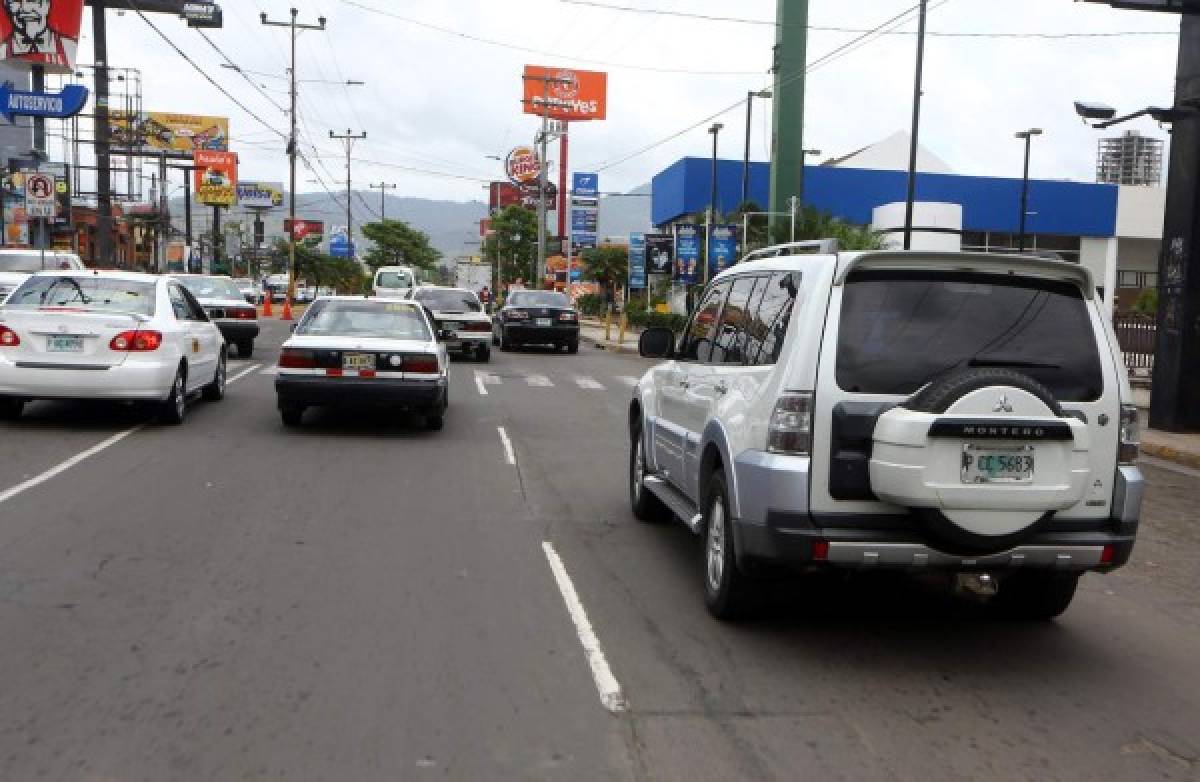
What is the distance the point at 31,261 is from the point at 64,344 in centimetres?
1063

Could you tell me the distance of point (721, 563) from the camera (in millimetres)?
5676

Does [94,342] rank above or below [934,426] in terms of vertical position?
below

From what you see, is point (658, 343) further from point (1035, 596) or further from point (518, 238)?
point (518, 238)

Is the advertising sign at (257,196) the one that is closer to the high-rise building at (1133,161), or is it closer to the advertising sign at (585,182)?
the advertising sign at (585,182)

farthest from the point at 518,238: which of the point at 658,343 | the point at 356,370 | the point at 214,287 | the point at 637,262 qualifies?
the point at 658,343

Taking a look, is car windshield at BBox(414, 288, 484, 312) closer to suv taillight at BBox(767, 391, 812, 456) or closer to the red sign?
suv taillight at BBox(767, 391, 812, 456)

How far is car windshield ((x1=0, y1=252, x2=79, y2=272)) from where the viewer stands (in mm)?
19578

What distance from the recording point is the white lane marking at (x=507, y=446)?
1095cm

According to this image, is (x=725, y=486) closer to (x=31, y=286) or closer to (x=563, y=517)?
(x=563, y=517)

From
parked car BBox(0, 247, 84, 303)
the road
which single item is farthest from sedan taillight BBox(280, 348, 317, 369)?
parked car BBox(0, 247, 84, 303)

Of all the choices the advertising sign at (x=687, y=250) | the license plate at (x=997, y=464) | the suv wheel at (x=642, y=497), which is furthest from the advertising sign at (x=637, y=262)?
the license plate at (x=997, y=464)

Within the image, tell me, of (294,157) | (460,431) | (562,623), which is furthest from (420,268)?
(562,623)

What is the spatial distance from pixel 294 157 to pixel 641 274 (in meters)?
16.7

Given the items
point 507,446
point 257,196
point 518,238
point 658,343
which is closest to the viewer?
point 658,343
